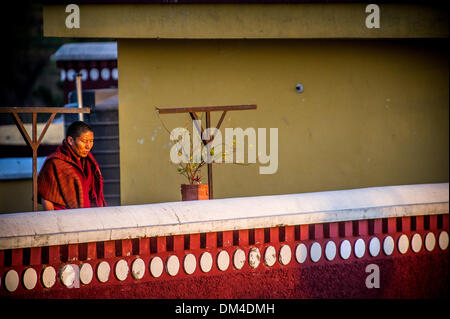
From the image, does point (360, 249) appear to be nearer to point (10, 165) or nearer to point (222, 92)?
point (222, 92)

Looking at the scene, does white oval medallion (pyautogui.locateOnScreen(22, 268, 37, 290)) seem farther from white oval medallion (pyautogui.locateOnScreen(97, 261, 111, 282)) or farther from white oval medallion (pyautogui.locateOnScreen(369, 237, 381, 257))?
white oval medallion (pyautogui.locateOnScreen(369, 237, 381, 257))

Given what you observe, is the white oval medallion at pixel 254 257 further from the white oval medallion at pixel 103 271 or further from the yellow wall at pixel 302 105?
the yellow wall at pixel 302 105

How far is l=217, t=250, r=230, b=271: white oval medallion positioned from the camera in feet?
12.9

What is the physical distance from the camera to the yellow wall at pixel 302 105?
7324mm

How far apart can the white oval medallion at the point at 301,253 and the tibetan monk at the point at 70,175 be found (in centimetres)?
191

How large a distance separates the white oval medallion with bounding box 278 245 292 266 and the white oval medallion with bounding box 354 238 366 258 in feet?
1.37

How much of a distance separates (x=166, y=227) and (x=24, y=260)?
704 mm

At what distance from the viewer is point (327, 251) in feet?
13.7

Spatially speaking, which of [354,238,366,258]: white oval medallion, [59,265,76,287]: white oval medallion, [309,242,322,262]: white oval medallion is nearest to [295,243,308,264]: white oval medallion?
[309,242,322,262]: white oval medallion

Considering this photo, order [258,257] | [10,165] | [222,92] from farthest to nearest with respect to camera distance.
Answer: [10,165]
[222,92]
[258,257]
